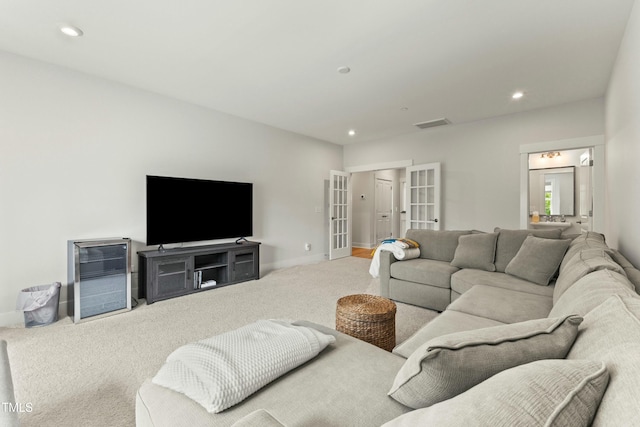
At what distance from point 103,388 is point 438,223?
4.90m

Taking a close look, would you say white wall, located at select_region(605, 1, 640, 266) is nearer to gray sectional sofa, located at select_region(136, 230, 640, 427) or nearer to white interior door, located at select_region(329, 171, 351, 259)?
gray sectional sofa, located at select_region(136, 230, 640, 427)

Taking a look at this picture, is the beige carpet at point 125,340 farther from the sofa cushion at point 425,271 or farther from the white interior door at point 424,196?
the white interior door at point 424,196

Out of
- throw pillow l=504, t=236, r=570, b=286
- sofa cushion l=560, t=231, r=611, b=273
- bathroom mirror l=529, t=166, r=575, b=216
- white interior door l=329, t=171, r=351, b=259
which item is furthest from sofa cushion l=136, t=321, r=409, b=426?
bathroom mirror l=529, t=166, r=575, b=216

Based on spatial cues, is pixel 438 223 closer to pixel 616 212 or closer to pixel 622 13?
pixel 616 212

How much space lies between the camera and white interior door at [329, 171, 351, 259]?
6.03 m

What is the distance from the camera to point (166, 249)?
3.61 metres

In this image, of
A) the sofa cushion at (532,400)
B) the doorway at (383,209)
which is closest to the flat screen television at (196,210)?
the sofa cushion at (532,400)

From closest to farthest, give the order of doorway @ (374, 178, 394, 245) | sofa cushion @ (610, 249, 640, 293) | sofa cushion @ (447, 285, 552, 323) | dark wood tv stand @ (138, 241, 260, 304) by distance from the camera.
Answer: sofa cushion @ (610, 249, 640, 293), sofa cushion @ (447, 285, 552, 323), dark wood tv stand @ (138, 241, 260, 304), doorway @ (374, 178, 394, 245)

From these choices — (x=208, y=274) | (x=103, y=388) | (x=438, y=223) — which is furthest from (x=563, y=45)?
(x=208, y=274)

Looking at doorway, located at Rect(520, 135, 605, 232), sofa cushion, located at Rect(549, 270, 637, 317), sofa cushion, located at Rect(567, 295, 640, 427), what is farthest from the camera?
doorway, located at Rect(520, 135, 605, 232)

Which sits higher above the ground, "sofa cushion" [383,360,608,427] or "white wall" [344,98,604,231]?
"white wall" [344,98,604,231]

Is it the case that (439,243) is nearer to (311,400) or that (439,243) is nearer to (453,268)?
(453,268)

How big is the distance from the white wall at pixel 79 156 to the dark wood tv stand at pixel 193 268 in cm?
44

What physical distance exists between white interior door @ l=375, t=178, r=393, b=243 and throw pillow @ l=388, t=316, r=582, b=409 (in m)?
7.23
